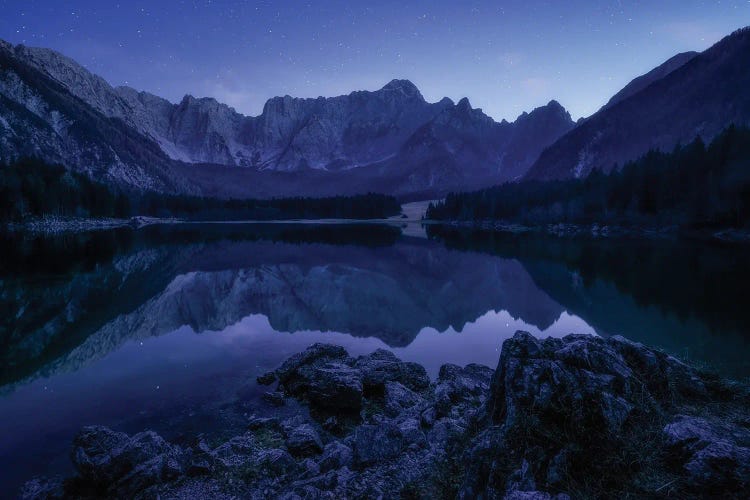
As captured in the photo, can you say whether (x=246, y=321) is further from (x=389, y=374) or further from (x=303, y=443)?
(x=303, y=443)

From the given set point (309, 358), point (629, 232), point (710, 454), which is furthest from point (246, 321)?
point (629, 232)

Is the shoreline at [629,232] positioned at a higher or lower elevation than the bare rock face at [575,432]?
lower

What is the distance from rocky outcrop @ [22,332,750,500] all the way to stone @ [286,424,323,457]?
3 centimetres

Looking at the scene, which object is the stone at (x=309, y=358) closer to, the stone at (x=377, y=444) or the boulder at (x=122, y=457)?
the boulder at (x=122, y=457)

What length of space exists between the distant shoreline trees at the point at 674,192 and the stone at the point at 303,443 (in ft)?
344

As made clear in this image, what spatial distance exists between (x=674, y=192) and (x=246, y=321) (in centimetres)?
11812

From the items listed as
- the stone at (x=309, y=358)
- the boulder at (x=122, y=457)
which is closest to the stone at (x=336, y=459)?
the boulder at (x=122, y=457)

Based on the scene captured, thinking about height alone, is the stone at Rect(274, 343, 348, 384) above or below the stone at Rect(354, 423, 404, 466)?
below

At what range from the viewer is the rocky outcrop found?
293 inches

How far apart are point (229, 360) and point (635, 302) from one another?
30720 mm

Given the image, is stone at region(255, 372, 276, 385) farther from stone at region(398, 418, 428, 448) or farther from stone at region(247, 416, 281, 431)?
stone at region(398, 418, 428, 448)

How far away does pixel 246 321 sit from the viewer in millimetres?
29359

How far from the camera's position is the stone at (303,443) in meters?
12.6

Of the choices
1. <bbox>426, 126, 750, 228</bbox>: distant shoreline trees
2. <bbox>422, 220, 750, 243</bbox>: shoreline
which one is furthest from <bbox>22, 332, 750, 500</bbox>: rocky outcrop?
<bbox>426, 126, 750, 228</bbox>: distant shoreline trees
